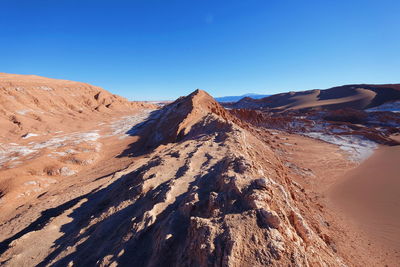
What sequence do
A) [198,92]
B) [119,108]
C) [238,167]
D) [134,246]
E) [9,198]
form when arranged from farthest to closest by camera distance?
[119,108] < [198,92] < [9,198] < [238,167] < [134,246]

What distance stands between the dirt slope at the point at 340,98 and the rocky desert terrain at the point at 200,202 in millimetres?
38866

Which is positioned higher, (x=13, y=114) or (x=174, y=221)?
(x=13, y=114)

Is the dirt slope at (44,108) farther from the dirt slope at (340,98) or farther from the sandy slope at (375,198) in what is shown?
the dirt slope at (340,98)

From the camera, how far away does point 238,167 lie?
5.51 m

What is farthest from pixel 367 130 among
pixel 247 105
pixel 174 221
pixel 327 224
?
pixel 247 105

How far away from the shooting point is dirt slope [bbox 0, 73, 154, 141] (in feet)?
84.2

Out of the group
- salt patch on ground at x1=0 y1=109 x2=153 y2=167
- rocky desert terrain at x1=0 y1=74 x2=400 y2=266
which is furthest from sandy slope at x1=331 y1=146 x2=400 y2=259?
salt patch on ground at x1=0 y1=109 x2=153 y2=167

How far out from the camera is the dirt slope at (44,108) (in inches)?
1010

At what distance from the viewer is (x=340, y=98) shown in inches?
2650

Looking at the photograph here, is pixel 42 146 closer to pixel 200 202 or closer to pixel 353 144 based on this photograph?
pixel 200 202

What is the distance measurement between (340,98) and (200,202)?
81766 millimetres

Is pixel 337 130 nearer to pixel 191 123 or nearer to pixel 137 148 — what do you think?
pixel 191 123

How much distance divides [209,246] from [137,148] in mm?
16865

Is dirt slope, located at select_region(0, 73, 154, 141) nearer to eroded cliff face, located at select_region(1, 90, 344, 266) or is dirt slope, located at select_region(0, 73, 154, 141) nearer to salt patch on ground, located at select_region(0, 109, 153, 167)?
salt patch on ground, located at select_region(0, 109, 153, 167)
